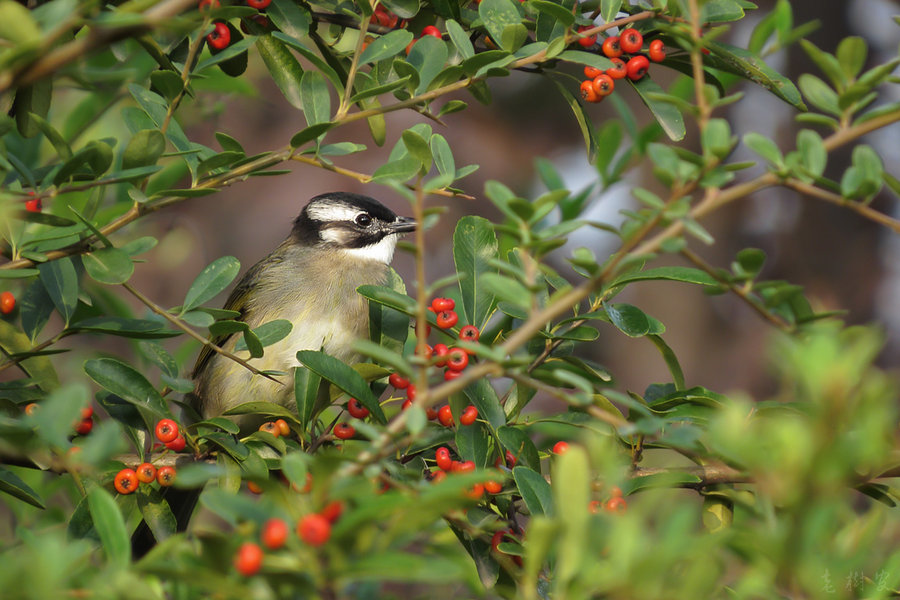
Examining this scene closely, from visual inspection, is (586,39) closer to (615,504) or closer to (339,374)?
(339,374)

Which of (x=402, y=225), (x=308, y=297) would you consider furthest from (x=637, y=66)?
(x=402, y=225)

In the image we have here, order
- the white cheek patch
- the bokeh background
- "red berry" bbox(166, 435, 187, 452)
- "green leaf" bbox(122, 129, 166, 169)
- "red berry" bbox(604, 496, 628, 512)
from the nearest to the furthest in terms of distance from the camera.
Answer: "red berry" bbox(604, 496, 628, 512) → "green leaf" bbox(122, 129, 166, 169) → "red berry" bbox(166, 435, 187, 452) → the white cheek patch → the bokeh background

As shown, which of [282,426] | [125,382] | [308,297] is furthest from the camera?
[308,297]

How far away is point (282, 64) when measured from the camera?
211 cm

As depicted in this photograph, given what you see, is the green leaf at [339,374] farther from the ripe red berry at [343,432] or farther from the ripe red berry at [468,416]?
the ripe red berry at [343,432]

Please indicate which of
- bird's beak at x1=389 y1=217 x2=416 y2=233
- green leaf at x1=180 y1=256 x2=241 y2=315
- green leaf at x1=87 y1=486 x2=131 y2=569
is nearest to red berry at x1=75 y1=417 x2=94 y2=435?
green leaf at x1=180 y1=256 x2=241 y2=315

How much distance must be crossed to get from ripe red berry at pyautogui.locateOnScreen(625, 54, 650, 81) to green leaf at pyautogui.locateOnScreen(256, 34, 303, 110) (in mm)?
704

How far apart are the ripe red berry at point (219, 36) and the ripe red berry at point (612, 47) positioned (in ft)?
2.52

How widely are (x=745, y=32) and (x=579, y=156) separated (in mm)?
1427

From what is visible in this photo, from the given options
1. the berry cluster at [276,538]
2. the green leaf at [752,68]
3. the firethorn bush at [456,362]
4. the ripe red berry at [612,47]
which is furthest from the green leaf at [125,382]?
the green leaf at [752,68]

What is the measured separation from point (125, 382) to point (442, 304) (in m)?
0.66

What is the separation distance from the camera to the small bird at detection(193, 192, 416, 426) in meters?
3.53

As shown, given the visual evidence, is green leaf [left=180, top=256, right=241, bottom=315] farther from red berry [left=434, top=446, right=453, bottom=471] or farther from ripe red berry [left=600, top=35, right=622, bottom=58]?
ripe red berry [left=600, top=35, right=622, bottom=58]

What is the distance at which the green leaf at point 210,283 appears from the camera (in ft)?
6.70
